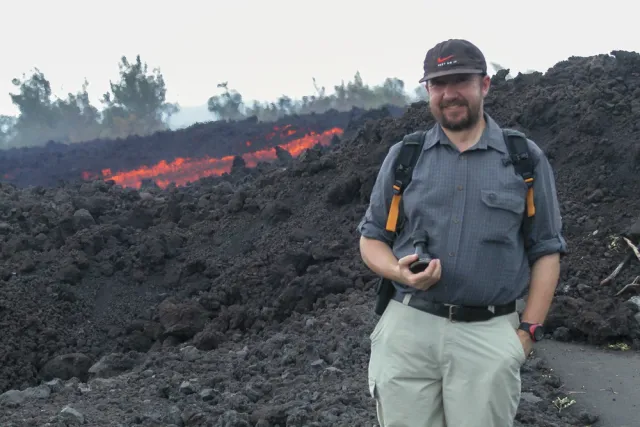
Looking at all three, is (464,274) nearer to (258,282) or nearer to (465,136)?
(465,136)

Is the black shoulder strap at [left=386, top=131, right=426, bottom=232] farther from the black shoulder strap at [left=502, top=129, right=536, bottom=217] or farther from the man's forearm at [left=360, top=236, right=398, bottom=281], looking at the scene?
the black shoulder strap at [left=502, top=129, right=536, bottom=217]

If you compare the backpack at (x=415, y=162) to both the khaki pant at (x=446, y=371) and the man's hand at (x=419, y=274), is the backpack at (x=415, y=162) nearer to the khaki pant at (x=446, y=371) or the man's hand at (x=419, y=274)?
the man's hand at (x=419, y=274)

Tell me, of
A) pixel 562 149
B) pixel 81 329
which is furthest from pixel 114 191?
pixel 562 149

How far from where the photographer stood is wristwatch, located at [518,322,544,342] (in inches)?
113

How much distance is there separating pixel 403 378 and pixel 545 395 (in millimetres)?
2894

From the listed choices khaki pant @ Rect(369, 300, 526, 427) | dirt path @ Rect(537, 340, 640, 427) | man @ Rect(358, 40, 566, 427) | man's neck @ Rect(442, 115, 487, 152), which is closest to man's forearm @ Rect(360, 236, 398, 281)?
man @ Rect(358, 40, 566, 427)

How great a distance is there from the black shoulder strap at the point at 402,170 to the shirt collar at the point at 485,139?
0.14 feet

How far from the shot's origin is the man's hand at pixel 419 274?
106 inches

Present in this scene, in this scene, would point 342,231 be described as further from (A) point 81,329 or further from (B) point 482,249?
(B) point 482,249

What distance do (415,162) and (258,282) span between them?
7156 millimetres

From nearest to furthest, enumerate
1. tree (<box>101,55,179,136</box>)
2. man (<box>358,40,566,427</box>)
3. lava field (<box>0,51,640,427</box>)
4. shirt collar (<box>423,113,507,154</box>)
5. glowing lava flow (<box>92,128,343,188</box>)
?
man (<box>358,40,566,427</box>) < shirt collar (<box>423,113,507,154</box>) < lava field (<box>0,51,640,427</box>) < glowing lava flow (<box>92,128,343,188</box>) < tree (<box>101,55,179,136</box>)

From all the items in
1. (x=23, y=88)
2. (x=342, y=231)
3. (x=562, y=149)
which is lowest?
(x=342, y=231)

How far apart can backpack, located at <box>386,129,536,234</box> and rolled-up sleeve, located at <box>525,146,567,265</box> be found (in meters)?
0.03

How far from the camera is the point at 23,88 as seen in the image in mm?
46312
